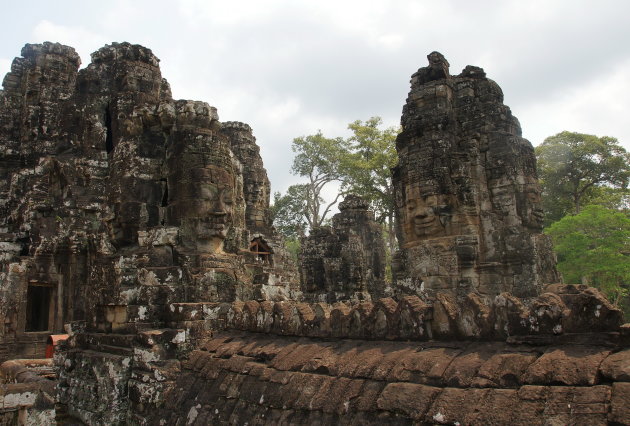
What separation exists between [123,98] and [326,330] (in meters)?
12.3

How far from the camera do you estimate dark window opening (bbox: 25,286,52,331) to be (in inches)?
623

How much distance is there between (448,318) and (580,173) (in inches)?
1211

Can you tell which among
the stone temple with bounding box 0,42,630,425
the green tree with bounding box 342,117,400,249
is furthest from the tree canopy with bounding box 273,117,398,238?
the stone temple with bounding box 0,42,630,425

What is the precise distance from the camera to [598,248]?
19.8 m

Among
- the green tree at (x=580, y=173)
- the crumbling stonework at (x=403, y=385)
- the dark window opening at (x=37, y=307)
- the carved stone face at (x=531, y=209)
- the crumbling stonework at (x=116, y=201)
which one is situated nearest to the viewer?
the crumbling stonework at (x=403, y=385)

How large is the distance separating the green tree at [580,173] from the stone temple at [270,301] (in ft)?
74.2

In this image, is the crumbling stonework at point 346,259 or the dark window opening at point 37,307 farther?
the crumbling stonework at point 346,259

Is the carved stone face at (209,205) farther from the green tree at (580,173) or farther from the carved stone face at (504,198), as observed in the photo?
the green tree at (580,173)

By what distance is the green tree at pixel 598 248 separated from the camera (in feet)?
64.9

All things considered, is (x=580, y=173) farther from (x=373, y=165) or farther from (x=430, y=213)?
(x=430, y=213)

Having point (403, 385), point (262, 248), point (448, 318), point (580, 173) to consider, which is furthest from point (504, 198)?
point (580, 173)

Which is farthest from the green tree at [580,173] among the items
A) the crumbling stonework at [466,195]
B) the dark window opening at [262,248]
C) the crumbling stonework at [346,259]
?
the crumbling stonework at [466,195]

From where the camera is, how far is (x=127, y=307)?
18.8ft

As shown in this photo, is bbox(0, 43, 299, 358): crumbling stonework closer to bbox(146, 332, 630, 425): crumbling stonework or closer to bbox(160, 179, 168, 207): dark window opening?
bbox(160, 179, 168, 207): dark window opening
